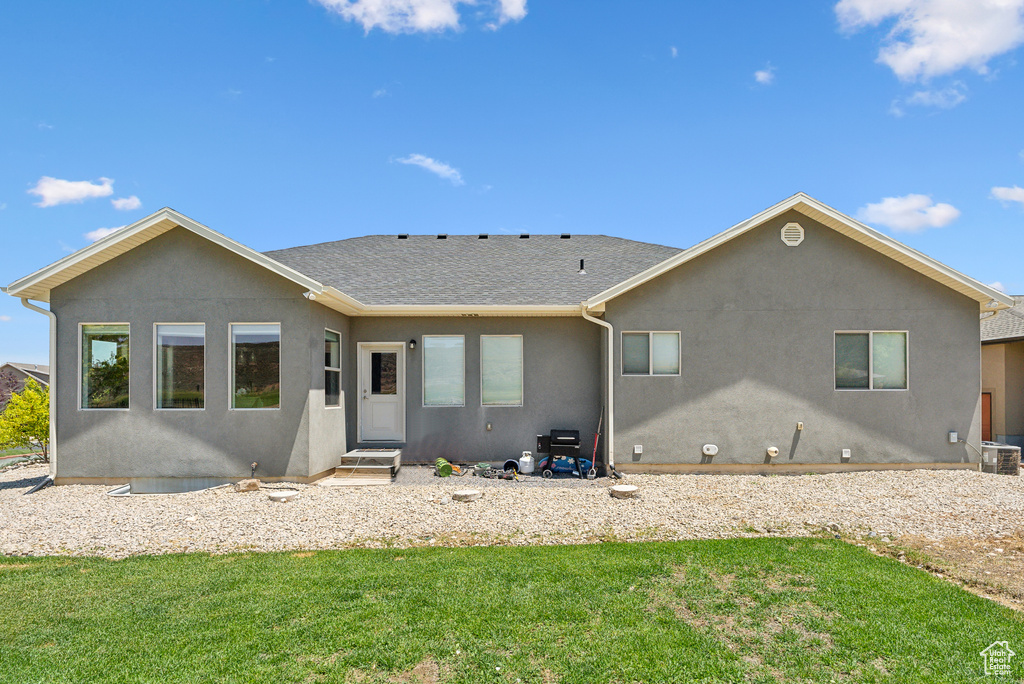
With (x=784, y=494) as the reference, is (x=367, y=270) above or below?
above

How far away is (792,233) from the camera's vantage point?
980 cm

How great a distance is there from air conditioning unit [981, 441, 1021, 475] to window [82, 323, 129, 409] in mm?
15473

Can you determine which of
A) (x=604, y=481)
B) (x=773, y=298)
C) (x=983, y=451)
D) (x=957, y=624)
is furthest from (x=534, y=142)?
(x=957, y=624)

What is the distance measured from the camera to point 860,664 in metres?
3.31

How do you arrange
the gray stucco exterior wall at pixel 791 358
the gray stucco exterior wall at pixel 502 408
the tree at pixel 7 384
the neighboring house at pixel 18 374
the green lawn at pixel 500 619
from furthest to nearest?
the neighboring house at pixel 18 374 → the tree at pixel 7 384 → the gray stucco exterior wall at pixel 502 408 → the gray stucco exterior wall at pixel 791 358 → the green lawn at pixel 500 619

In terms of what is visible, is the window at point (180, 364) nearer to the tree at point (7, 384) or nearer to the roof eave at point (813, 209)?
the roof eave at point (813, 209)

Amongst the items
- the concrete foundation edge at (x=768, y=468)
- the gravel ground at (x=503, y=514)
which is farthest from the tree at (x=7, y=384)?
the concrete foundation edge at (x=768, y=468)

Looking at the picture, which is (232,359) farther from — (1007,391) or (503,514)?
(1007,391)

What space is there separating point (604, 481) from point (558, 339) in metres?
2.99

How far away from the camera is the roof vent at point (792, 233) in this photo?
980cm

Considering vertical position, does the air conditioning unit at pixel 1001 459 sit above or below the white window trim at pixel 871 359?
below

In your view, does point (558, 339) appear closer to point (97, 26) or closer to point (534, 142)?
point (534, 142)

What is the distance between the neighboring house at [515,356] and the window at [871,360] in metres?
0.03

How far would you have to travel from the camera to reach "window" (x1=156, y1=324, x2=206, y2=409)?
891cm
